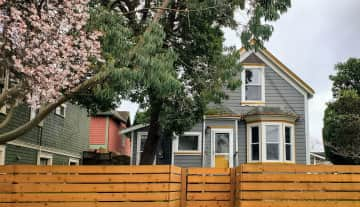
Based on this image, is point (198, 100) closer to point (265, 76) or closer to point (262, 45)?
point (262, 45)

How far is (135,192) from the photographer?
7.64 meters

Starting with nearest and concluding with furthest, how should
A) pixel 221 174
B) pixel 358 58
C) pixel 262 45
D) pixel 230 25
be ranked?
pixel 221 174, pixel 262 45, pixel 230 25, pixel 358 58

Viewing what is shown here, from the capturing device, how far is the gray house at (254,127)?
50.4 ft

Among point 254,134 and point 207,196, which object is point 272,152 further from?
point 207,196

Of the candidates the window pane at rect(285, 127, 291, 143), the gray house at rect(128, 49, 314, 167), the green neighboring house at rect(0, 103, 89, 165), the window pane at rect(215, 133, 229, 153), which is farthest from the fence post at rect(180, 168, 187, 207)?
the window pane at rect(285, 127, 291, 143)

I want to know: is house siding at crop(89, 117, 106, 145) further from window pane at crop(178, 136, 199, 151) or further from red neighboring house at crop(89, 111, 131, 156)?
window pane at crop(178, 136, 199, 151)

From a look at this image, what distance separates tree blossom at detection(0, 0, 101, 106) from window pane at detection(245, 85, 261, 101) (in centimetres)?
1032

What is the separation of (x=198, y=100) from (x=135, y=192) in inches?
178

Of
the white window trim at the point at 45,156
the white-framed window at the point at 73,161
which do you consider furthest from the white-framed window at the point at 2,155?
the white-framed window at the point at 73,161

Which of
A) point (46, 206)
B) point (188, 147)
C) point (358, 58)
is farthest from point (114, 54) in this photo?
point (358, 58)

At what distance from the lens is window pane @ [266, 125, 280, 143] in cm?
1535

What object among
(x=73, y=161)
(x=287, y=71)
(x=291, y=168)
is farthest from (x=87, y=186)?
(x=287, y=71)

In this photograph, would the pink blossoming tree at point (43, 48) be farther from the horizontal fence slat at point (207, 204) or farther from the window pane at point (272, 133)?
the window pane at point (272, 133)

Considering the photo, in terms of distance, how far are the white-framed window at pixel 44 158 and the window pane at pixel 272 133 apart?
8.43m
